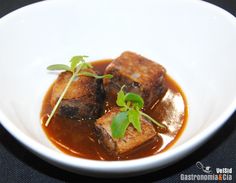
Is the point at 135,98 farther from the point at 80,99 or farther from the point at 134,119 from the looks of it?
the point at 80,99

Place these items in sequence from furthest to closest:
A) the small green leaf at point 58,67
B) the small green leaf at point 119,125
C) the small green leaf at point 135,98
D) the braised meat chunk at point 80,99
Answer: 1. the small green leaf at point 58,67
2. the braised meat chunk at point 80,99
3. the small green leaf at point 135,98
4. the small green leaf at point 119,125

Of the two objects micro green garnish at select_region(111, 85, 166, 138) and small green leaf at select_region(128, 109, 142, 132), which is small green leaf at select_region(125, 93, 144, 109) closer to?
micro green garnish at select_region(111, 85, 166, 138)

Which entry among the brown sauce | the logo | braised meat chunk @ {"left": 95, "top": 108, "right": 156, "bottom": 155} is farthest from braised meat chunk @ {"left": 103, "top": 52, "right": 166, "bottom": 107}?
the logo

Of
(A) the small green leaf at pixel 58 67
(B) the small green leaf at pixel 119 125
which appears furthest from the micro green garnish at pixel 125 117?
(A) the small green leaf at pixel 58 67

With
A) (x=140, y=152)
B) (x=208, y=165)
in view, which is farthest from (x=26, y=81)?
(x=208, y=165)

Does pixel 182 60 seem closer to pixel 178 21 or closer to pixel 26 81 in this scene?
pixel 178 21

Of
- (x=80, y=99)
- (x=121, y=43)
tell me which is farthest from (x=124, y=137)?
(x=121, y=43)

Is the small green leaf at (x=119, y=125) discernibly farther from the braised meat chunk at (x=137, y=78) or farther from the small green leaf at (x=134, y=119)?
the braised meat chunk at (x=137, y=78)
